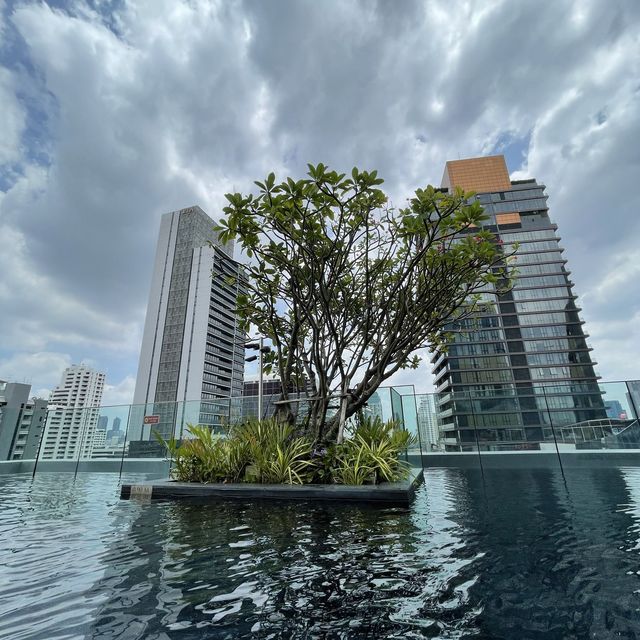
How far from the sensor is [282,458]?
5.43 metres

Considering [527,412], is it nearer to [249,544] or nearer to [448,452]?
[448,452]

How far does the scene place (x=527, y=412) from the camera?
9.05 meters

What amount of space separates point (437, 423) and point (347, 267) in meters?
5.94

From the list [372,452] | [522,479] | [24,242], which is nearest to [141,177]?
[24,242]

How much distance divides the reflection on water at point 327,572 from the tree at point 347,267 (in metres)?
2.82

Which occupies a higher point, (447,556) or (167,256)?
(167,256)

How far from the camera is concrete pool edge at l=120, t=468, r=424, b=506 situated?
4516 mm

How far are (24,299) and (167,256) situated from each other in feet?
189

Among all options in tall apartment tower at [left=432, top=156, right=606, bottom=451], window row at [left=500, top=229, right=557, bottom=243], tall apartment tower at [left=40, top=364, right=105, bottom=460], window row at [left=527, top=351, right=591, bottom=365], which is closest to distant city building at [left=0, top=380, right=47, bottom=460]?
tall apartment tower at [left=40, top=364, right=105, bottom=460]

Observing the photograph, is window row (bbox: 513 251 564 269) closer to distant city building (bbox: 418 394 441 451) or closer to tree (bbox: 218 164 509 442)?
distant city building (bbox: 418 394 441 451)

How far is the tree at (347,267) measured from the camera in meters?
5.19

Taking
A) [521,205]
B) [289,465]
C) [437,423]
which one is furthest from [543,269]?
[289,465]

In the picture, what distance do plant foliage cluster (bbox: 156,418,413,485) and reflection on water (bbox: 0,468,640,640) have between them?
949 mm

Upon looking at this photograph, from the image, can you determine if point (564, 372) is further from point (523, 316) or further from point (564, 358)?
point (523, 316)
